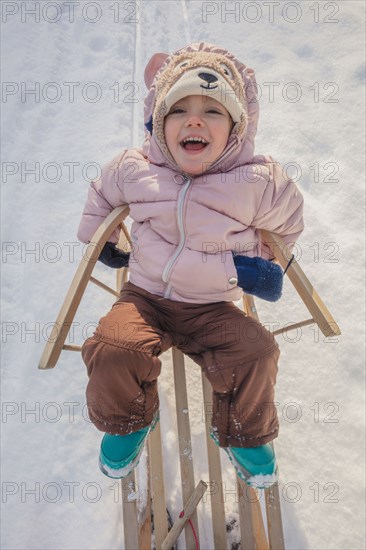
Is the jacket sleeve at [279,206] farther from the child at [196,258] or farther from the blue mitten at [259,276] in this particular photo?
the blue mitten at [259,276]

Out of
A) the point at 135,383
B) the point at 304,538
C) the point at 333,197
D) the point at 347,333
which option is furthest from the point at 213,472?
the point at 333,197

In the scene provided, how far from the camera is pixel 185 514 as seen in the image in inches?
51.0

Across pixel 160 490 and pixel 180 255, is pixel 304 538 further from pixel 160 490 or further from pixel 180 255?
pixel 180 255

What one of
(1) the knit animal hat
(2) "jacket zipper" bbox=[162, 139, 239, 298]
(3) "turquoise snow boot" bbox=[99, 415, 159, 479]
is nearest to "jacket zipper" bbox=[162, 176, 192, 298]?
(2) "jacket zipper" bbox=[162, 139, 239, 298]

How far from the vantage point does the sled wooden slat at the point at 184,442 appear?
4.31ft

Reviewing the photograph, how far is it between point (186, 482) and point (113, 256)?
722mm

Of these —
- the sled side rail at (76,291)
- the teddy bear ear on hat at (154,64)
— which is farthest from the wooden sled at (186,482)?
the teddy bear ear on hat at (154,64)

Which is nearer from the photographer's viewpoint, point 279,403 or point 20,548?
point 20,548

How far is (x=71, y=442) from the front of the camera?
59.6 inches

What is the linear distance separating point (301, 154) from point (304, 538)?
1.61m

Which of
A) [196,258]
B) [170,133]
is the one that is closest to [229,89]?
[170,133]

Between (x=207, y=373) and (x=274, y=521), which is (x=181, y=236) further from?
(x=274, y=521)

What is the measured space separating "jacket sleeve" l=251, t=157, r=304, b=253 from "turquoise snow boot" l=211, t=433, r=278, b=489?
588 mm

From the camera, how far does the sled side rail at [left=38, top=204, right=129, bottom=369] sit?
3.54ft
